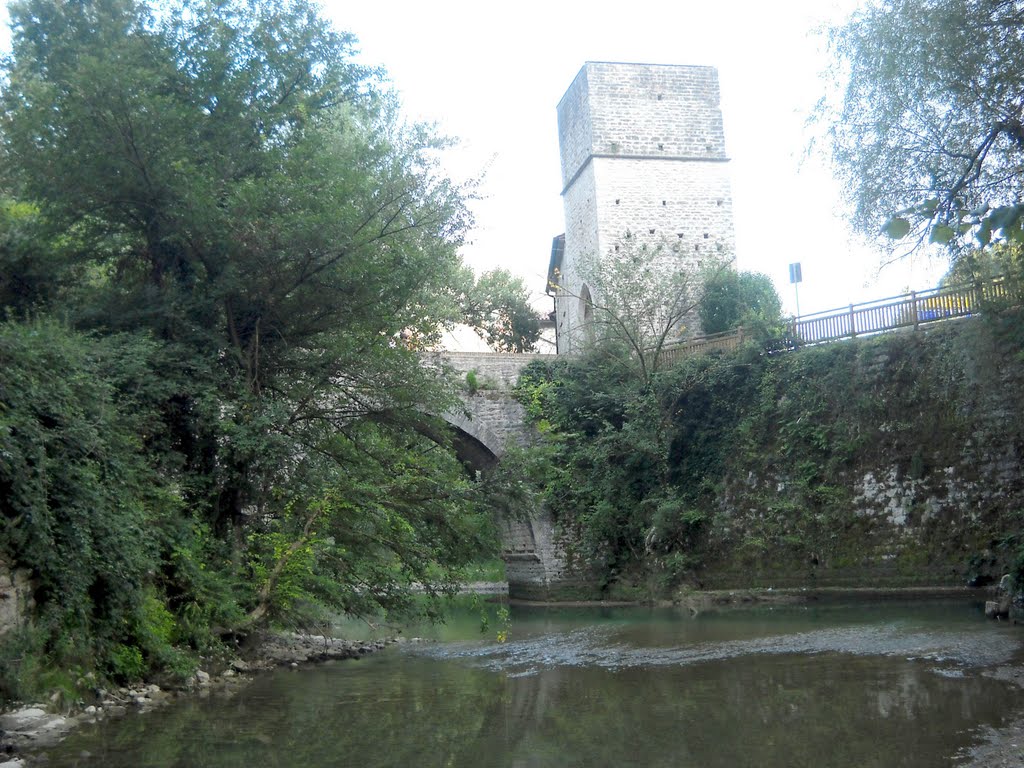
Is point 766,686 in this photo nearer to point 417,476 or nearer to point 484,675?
point 484,675

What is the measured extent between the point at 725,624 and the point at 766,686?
5.80m

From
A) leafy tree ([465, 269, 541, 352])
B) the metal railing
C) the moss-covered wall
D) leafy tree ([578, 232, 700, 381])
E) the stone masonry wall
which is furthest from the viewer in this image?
leafy tree ([465, 269, 541, 352])

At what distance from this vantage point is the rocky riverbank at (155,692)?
6113mm

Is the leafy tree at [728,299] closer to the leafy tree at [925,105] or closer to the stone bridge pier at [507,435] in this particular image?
the stone bridge pier at [507,435]

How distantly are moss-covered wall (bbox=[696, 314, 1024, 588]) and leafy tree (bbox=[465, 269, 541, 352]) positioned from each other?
47.3 feet

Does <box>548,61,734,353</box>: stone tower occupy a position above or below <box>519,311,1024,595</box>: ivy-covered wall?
above

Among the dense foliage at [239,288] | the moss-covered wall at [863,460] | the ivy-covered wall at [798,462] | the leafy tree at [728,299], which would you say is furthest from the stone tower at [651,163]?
the dense foliage at [239,288]

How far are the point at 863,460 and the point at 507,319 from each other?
18.7m

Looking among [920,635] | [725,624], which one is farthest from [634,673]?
[725,624]

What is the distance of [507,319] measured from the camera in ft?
112

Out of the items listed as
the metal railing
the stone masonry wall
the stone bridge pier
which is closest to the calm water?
the stone masonry wall

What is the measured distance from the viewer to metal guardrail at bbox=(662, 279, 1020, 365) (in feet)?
52.7

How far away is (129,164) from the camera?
1017 centimetres

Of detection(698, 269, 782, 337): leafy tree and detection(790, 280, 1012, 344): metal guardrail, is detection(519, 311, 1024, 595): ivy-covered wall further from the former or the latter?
detection(698, 269, 782, 337): leafy tree
